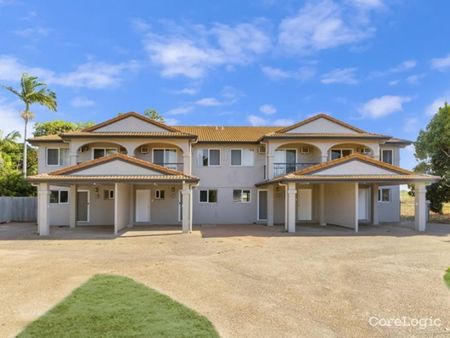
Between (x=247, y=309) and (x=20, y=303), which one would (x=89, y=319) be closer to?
(x=20, y=303)

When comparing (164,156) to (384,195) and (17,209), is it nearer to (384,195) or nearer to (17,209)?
(17,209)

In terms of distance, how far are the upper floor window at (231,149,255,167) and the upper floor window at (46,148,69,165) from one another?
439 inches

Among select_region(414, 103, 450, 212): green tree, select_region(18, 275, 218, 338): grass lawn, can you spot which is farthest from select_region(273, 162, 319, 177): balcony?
select_region(18, 275, 218, 338): grass lawn

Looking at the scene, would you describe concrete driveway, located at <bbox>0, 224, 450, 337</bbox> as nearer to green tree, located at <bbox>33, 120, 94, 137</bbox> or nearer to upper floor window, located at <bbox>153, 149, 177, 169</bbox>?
upper floor window, located at <bbox>153, 149, 177, 169</bbox>

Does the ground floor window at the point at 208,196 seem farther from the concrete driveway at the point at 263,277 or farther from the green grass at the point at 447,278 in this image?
the green grass at the point at 447,278

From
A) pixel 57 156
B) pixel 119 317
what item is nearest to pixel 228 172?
pixel 57 156

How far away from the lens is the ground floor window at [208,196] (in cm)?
2483

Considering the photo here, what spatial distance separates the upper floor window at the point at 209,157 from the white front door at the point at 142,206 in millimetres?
4208

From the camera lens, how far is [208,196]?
24844 millimetres

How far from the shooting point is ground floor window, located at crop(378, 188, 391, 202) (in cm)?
2627

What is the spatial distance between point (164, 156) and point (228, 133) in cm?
543

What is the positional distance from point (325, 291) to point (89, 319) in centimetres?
499

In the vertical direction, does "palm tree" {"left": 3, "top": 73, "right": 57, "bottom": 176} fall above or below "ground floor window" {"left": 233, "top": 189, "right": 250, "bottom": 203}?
above

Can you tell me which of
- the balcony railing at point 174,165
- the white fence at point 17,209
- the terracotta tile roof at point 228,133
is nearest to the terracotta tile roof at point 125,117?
the balcony railing at point 174,165
